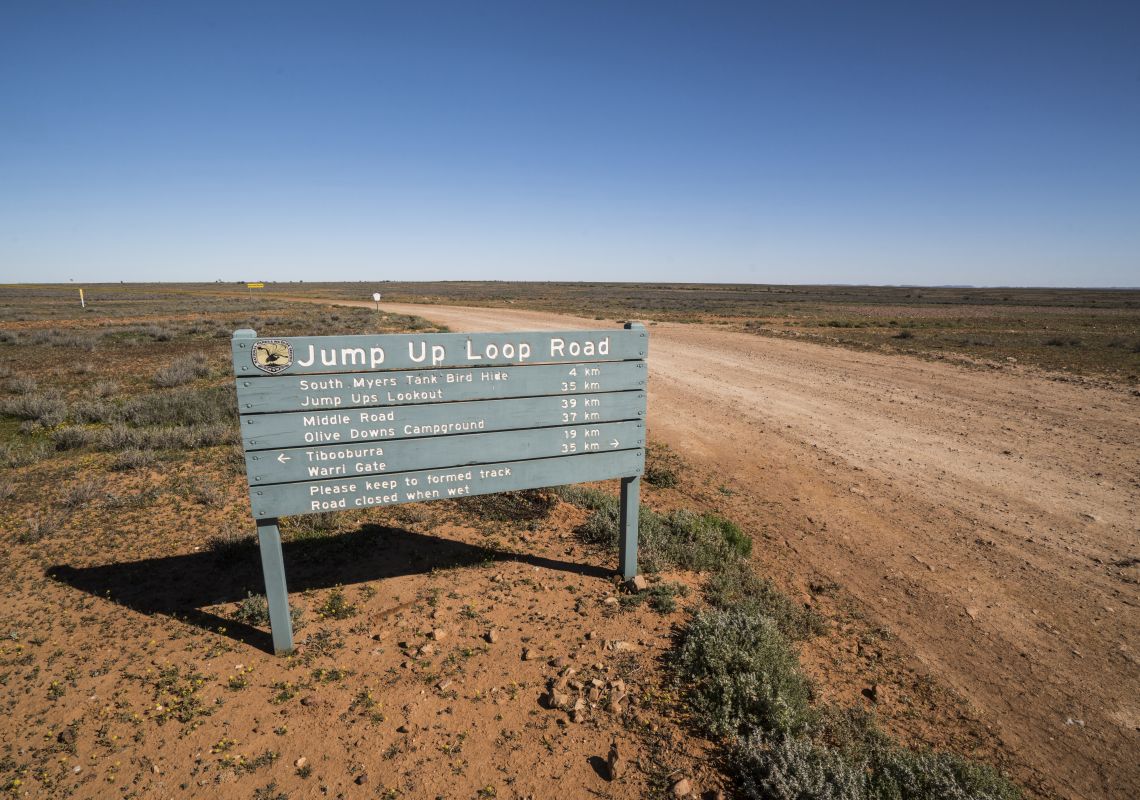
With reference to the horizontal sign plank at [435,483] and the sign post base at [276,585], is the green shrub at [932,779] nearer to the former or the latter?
the horizontal sign plank at [435,483]

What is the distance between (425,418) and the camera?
438cm

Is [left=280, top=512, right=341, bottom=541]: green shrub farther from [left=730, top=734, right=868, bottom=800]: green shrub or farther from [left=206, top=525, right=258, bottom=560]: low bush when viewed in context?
[left=730, top=734, right=868, bottom=800]: green shrub

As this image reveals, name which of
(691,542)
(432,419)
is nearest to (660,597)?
(691,542)

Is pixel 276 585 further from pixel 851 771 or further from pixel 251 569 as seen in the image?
pixel 851 771

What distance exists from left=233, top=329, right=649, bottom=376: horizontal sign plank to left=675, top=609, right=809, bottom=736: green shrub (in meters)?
2.36

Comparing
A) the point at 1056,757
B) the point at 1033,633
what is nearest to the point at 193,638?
the point at 1056,757

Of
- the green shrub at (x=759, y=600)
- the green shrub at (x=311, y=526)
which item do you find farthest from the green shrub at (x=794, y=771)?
the green shrub at (x=311, y=526)

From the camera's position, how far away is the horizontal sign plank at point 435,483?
4070mm

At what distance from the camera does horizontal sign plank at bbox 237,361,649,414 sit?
12.8ft

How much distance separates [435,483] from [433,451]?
0.86 feet

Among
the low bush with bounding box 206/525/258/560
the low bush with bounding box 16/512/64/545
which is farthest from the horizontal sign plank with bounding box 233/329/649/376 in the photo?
the low bush with bounding box 16/512/64/545

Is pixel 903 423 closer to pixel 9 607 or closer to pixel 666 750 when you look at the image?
pixel 666 750

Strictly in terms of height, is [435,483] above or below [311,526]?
above

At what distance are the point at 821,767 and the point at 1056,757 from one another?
185cm
